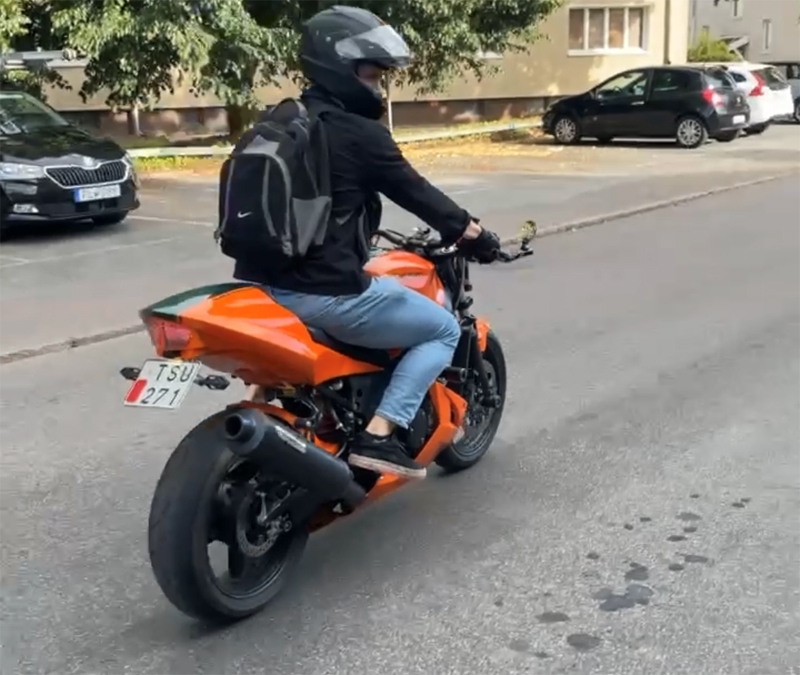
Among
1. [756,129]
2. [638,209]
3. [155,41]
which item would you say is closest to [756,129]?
[756,129]

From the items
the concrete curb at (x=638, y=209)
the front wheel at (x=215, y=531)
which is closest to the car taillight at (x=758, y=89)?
the concrete curb at (x=638, y=209)

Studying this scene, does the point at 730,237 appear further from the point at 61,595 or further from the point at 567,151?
the point at 567,151

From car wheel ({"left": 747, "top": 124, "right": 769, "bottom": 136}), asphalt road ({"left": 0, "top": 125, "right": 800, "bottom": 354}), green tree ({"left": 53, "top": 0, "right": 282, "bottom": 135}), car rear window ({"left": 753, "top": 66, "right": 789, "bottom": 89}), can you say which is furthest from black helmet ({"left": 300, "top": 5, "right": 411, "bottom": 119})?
car rear window ({"left": 753, "top": 66, "right": 789, "bottom": 89})

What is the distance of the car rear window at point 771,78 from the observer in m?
29.6

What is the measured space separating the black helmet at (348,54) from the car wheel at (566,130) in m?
23.0

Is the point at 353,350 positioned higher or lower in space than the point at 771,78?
higher

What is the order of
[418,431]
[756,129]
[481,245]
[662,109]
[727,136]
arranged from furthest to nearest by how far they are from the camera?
1. [756,129]
2. [727,136]
3. [662,109]
4. [418,431]
5. [481,245]

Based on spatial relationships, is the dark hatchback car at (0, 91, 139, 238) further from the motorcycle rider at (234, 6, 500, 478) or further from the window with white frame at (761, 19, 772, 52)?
the window with white frame at (761, 19, 772, 52)

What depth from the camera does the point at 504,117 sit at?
32.6 meters

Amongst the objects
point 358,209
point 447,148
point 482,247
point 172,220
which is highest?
point 358,209

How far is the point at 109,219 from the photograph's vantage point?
14172 mm

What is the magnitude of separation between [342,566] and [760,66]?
93.4 feet

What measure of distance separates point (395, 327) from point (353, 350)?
17 cm

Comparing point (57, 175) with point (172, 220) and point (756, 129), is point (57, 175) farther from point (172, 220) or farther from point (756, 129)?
point (756, 129)
